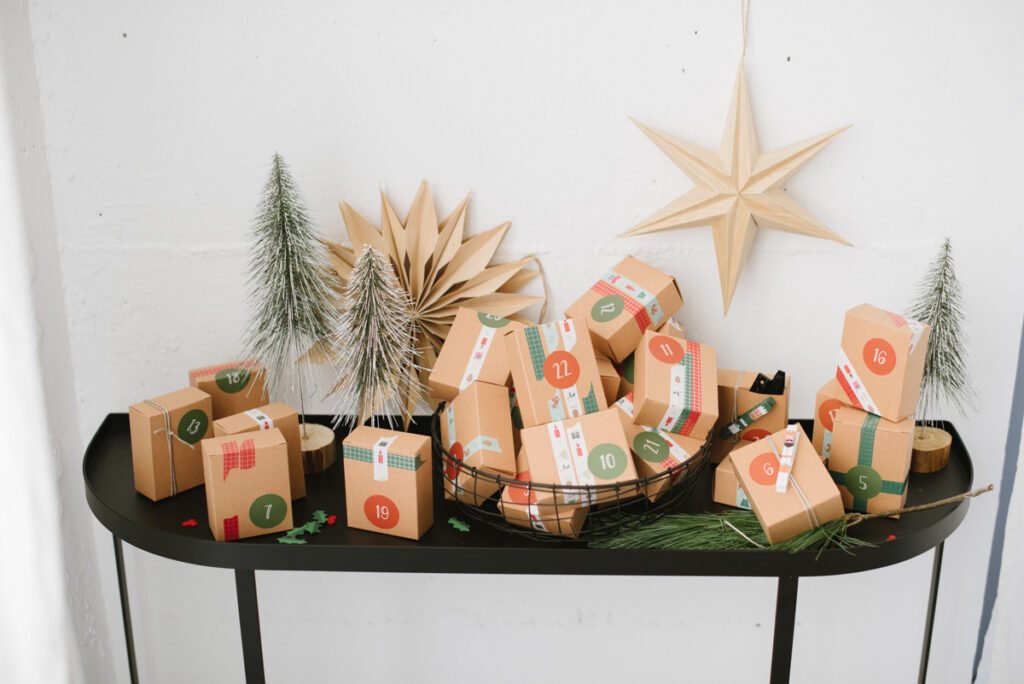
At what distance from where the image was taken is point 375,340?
5.07 ft

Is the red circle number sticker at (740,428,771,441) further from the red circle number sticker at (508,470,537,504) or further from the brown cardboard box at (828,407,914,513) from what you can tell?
the red circle number sticker at (508,470,537,504)

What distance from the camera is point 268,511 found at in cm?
144

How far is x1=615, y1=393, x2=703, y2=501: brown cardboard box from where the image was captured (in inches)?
56.2

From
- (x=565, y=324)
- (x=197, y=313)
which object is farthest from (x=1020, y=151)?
(x=197, y=313)

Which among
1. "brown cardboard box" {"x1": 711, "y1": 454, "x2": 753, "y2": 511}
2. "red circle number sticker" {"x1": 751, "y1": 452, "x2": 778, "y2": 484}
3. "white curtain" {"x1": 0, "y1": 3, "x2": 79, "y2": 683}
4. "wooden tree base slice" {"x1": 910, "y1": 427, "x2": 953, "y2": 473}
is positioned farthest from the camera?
"wooden tree base slice" {"x1": 910, "y1": 427, "x2": 953, "y2": 473}

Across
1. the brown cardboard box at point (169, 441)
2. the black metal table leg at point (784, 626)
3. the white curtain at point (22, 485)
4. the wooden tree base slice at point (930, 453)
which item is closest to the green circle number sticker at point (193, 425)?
the brown cardboard box at point (169, 441)

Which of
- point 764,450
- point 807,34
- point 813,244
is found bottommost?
point 764,450

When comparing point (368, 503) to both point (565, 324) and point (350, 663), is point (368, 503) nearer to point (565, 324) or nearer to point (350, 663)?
point (565, 324)

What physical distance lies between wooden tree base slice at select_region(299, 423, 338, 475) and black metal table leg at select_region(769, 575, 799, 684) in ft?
2.70

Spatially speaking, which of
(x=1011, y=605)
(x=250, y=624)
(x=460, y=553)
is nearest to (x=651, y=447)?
(x=460, y=553)

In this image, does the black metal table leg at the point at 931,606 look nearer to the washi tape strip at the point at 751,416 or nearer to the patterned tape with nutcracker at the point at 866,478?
the patterned tape with nutcracker at the point at 866,478

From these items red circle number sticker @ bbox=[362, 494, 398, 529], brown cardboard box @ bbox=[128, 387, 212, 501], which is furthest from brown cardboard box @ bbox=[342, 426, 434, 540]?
brown cardboard box @ bbox=[128, 387, 212, 501]

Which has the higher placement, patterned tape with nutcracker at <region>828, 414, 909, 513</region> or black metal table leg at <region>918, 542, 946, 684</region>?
patterned tape with nutcracker at <region>828, 414, 909, 513</region>

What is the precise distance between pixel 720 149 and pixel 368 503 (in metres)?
Answer: 0.92
